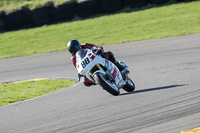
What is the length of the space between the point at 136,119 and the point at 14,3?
21.7 metres

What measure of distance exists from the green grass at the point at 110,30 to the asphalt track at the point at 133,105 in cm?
493

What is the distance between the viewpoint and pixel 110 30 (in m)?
20.7

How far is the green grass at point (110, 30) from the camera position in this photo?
18.4m

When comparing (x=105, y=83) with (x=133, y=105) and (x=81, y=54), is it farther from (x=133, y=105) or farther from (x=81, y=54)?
(x=133, y=105)

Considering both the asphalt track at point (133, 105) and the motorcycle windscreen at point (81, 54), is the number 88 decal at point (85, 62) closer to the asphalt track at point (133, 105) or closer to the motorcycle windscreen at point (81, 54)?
the motorcycle windscreen at point (81, 54)

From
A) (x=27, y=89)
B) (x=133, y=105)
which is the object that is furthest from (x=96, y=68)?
(x=27, y=89)

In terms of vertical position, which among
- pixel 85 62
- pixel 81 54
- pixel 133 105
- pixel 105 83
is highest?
pixel 81 54

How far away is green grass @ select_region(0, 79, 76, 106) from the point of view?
33.1ft

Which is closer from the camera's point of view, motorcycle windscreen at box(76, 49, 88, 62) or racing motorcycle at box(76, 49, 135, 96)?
racing motorcycle at box(76, 49, 135, 96)

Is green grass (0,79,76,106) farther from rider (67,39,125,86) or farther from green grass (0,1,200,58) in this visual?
green grass (0,1,200,58)

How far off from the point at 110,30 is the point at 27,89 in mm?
10044

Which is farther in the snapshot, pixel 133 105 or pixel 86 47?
pixel 86 47

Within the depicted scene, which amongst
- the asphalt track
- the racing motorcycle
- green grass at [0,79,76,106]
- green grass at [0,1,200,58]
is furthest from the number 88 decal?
green grass at [0,1,200,58]

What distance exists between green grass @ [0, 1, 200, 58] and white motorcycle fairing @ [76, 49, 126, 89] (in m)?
8.98
